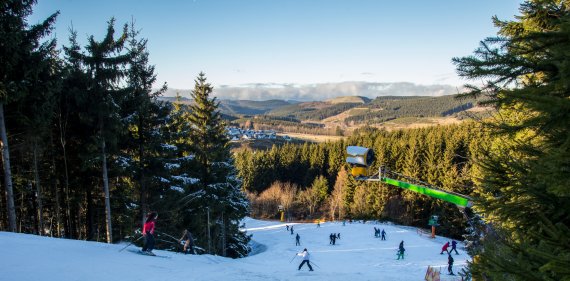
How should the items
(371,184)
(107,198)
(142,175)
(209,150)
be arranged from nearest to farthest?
(107,198), (142,175), (209,150), (371,184)

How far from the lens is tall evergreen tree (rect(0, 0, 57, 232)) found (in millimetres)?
12625

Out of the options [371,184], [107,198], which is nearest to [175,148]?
[107,198]

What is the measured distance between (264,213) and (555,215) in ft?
252

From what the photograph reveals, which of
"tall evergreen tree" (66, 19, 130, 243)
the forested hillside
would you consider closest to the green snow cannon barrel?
"tall evergreen tree" (66, 19, 130, 243)

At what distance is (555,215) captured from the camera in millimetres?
4020

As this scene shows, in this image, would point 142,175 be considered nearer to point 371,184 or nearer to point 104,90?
point 104,90

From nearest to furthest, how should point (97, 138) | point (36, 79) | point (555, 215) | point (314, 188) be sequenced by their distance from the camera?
point (555, 215), point (36, 79), point (97, 138), point (314, 188)

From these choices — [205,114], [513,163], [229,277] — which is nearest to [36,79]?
[229,277]

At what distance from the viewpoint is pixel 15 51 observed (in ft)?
42.2

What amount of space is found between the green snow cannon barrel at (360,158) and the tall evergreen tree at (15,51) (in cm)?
1270

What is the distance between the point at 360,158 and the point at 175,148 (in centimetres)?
1185

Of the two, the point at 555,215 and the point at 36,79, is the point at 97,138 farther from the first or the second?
the point at 555,215

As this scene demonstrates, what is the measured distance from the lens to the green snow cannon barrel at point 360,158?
13.6 metres

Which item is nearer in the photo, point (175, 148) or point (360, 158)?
point (360, 158)
